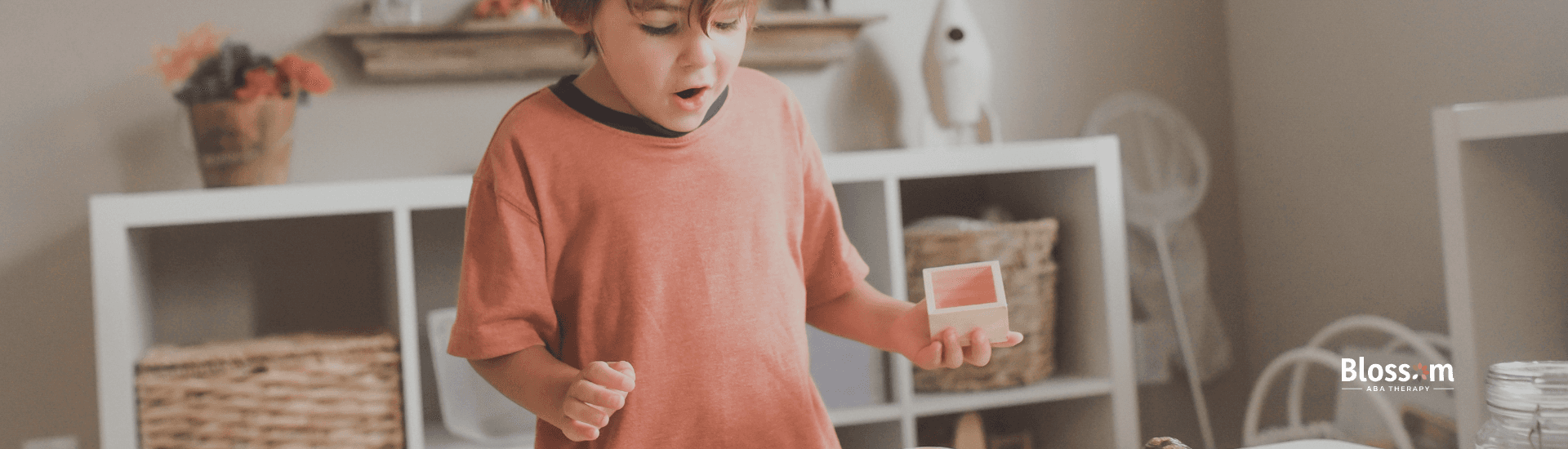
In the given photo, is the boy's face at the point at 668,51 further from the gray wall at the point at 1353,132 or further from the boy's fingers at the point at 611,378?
the gray wall at the point at 1353,132

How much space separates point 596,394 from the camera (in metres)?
0.62

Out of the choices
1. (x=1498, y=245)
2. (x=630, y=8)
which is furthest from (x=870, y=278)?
(x=630, y=8)

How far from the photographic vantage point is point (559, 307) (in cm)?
75

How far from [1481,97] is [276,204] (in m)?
1.79

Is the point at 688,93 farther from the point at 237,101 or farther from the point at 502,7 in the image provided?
the point at 502,7

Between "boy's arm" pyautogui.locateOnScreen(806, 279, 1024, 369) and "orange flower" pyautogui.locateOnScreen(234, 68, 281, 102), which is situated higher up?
"orange flower" pyautogui.locateOnScreen(234, 68, 281, 102)

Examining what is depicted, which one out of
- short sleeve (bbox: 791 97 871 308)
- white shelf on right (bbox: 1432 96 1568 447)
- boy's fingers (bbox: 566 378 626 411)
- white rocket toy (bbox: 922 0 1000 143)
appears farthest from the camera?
white rocket toy (bbox: 922 0 1000 143)

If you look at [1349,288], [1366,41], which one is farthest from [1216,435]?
[1366,41]

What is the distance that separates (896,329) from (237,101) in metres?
1.29

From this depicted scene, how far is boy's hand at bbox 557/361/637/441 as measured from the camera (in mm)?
615

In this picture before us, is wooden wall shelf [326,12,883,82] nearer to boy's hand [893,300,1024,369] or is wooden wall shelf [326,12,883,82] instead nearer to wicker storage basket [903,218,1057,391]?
wicker storage basket [903,218,1057,391]

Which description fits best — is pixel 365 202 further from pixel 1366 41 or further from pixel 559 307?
pixel 1366 41

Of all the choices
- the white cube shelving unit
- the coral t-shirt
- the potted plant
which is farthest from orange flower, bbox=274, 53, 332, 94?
the coral t-shirt

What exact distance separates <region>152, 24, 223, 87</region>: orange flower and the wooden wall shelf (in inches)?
7.8
